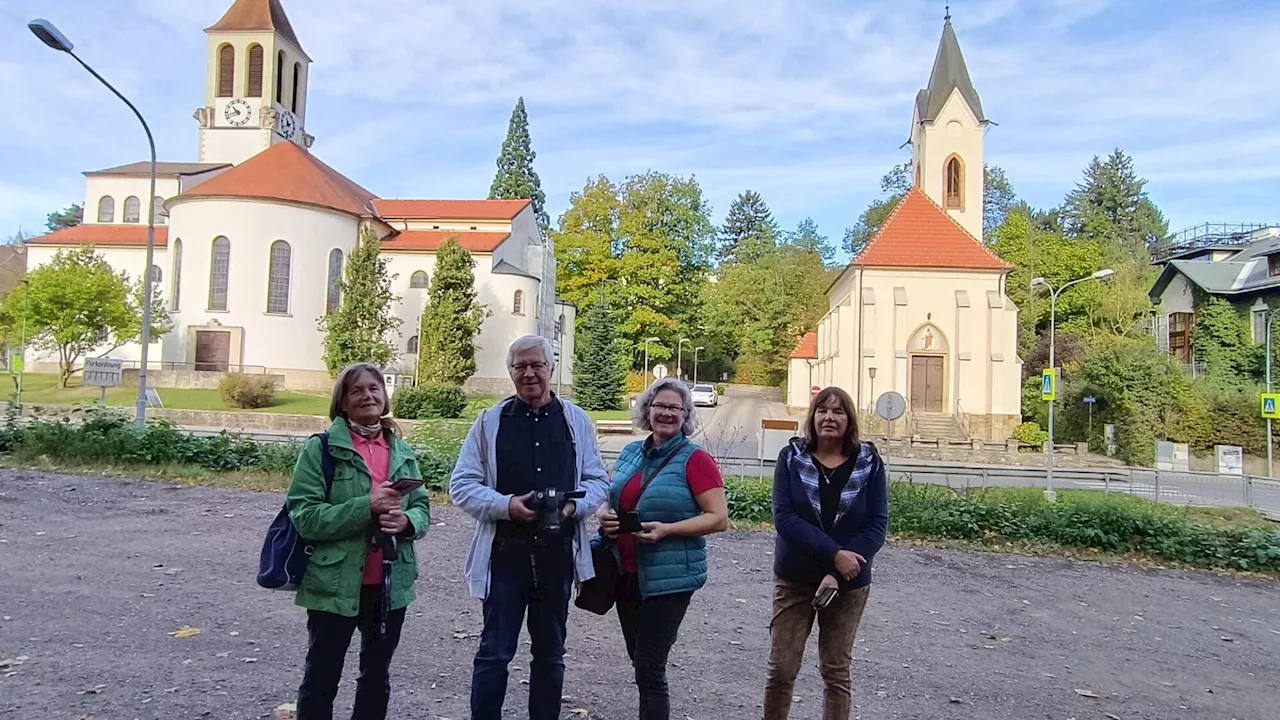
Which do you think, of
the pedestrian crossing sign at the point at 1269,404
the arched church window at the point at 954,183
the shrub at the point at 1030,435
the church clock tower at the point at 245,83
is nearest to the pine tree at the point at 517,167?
the church clock tower at the point at 245,83

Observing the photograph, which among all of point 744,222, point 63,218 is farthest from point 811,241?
point 63,218

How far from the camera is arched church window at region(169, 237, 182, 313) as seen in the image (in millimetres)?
42312

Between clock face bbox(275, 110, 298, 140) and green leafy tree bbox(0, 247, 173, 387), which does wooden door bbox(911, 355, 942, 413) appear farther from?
clock face bbox(275, 110, 298, 140)

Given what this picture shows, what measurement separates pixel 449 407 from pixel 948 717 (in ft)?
95.8

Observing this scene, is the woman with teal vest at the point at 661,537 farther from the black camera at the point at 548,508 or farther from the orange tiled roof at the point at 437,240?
the orange tiled roof at the point at 437,240

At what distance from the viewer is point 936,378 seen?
36.2 meters

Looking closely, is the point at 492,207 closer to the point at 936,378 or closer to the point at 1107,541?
the point at 936,378

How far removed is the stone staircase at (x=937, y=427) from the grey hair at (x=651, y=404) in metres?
31.6

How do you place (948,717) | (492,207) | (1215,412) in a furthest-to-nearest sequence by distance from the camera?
1. (492,207)
2. (1215,412)
3. (948,717)

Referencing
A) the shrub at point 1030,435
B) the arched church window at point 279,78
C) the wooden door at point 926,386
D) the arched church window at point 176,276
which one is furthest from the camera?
the arched church window at point 279,78

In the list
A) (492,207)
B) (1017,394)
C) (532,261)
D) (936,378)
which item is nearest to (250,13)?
(492,207)

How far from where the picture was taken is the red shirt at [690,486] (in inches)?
144

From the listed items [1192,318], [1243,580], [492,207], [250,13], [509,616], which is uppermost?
[250,13]

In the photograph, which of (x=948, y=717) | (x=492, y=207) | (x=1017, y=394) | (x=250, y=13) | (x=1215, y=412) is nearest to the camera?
(x=948, y=717)
